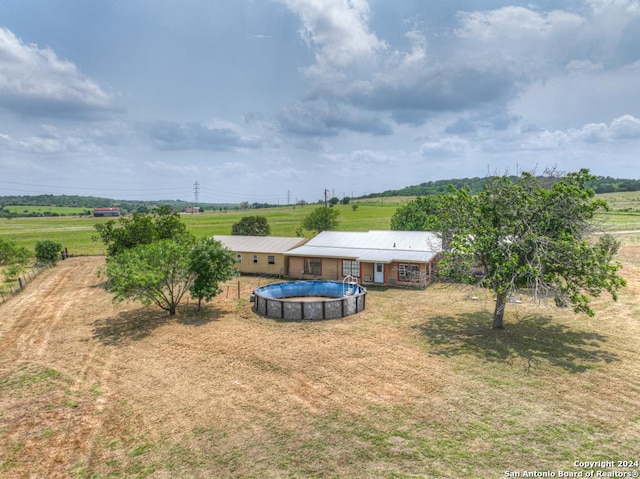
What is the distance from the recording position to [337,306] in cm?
2145

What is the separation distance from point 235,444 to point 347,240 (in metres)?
26.8

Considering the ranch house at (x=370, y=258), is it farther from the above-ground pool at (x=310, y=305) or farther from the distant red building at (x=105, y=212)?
the distant red building at (x=105, y=212)

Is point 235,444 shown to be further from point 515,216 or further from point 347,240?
point 347,240

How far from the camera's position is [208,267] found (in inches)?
872

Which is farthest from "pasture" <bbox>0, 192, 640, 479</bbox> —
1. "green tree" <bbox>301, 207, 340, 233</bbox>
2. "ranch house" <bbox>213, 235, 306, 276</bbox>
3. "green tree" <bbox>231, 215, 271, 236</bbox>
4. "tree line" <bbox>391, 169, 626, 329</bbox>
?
"green tree" <bbox>301, 207, 340, 233</bbox>

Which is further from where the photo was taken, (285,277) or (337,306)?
(285,277)

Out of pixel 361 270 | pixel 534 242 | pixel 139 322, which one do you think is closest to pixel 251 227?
pixel 361 270

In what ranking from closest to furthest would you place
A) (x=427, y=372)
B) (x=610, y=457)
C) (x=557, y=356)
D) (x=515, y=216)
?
(x=610, y=457)
(x=427, y=372)
(x=557, y=356)
(x=515, y=216)

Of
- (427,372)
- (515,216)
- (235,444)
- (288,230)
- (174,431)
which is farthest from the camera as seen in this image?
(288,230)

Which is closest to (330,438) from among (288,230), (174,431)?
(174,431)

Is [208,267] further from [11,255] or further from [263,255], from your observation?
[11,255]

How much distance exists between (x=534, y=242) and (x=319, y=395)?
10.8 meters

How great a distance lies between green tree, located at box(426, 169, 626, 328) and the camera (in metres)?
15.8

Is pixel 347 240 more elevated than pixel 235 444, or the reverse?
pixel 347 240
